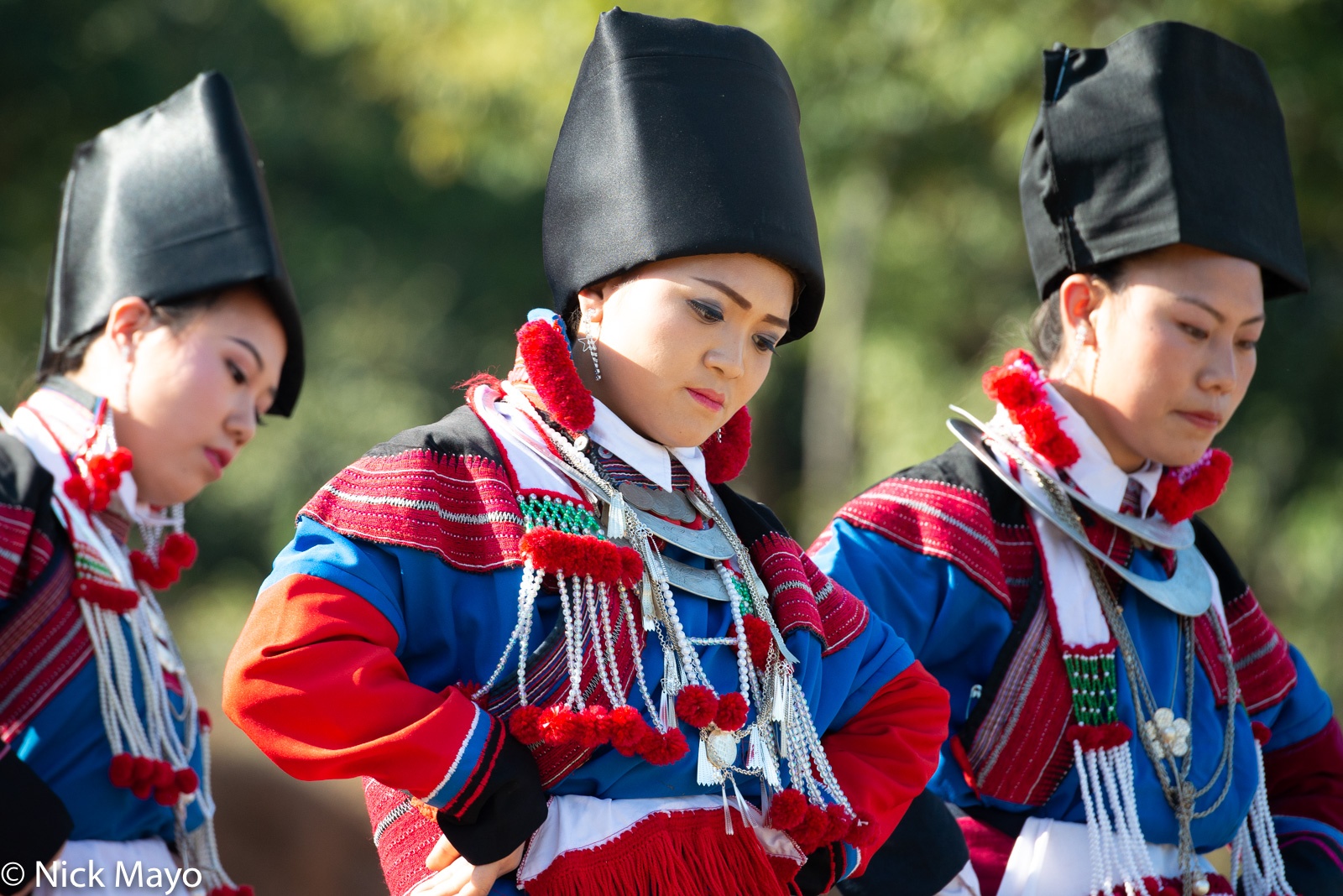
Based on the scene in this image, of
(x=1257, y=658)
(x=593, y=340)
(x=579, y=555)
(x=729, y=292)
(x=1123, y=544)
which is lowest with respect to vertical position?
(x=1257, y=658)

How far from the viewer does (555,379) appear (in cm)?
204

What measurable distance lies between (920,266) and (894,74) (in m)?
1.87

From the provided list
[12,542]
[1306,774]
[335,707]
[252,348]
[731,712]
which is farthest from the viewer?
[252,348]

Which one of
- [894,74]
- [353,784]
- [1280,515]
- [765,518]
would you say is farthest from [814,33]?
[765,518]

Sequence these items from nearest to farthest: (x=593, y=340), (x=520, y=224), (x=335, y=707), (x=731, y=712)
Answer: (x=335, y=707)
(x=731, y=712)
(x=593, y=340)
(x=520, y=224)

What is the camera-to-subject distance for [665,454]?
2178 mm

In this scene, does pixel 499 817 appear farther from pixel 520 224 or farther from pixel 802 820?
pixel 520 224

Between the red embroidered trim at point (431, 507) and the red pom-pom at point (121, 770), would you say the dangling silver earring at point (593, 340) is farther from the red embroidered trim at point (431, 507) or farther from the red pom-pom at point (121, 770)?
the red pom-pom at point (121, 770)

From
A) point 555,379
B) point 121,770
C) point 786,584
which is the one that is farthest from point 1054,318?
point 121,770

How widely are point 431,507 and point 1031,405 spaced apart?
1411 mm

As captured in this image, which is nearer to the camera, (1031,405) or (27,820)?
(27,820)

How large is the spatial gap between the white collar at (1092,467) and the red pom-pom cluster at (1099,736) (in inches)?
17.9

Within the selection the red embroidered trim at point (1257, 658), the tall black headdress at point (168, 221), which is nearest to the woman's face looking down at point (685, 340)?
the tall black headdress at point (168, 221)

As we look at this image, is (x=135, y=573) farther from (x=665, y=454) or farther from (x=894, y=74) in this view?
(x=894, y=74)
